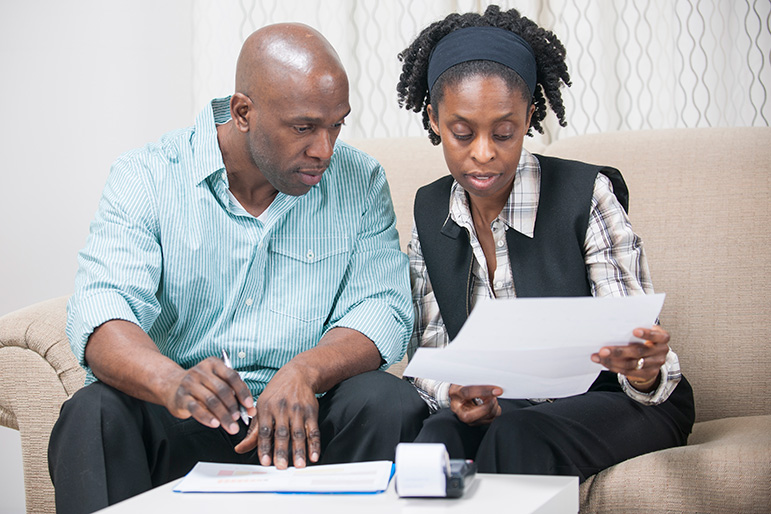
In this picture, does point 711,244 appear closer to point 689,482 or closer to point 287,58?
point 689,482

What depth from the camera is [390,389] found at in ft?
3.97

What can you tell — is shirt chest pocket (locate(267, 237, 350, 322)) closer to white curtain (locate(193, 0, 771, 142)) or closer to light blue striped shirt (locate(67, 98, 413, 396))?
light blue striped shirt (locate(67, 98, 413, 396))

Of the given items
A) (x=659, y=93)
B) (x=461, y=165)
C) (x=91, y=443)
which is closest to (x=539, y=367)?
(x=461, y=165)

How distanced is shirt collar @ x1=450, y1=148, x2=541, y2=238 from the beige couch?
36 cm

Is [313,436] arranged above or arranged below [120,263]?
below

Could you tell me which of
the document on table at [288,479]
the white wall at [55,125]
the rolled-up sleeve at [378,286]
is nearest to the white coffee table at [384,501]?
the document on table at [288,479]

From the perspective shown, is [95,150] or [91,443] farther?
[95,150]

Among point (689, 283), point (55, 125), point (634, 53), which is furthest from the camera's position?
point (55, 125)

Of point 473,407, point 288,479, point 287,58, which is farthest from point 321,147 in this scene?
point 288,479

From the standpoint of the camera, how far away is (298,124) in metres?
1.30

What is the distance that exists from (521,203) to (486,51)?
0.86ft

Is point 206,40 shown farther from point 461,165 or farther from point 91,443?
point 91,443

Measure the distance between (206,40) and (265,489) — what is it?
5.55 feet

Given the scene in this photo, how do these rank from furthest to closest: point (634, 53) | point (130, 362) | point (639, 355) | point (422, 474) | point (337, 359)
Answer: point (634, 53) < point (337, 359) < point (130, 362) < point (639, 355) < point (422, 474)
